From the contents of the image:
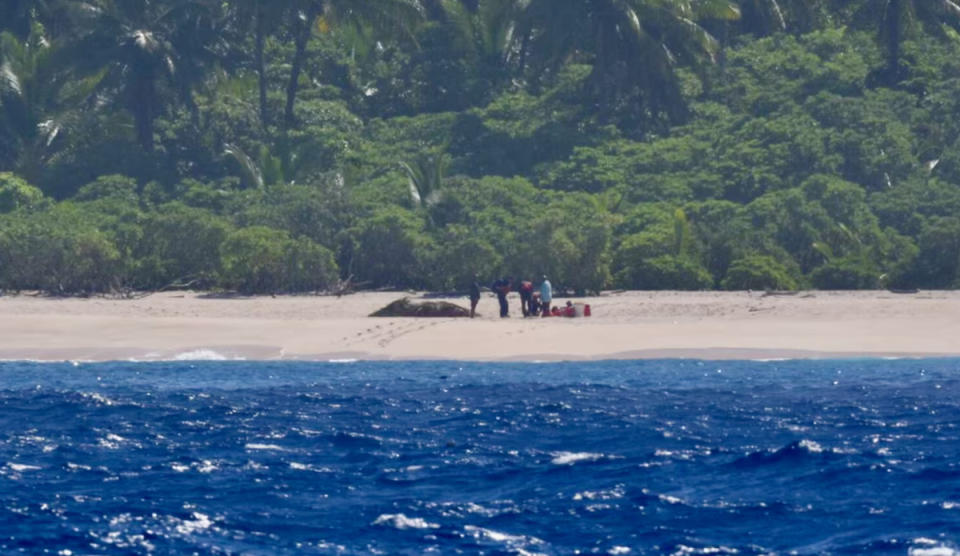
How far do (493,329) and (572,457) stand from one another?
34.9 feet

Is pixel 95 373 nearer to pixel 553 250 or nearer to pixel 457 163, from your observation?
pixel 553 250

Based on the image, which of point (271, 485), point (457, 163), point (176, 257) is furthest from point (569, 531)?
point (457, 163)

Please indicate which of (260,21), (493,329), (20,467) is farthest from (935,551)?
(260,21)

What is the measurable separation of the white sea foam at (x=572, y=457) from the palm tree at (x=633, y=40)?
2568 cm

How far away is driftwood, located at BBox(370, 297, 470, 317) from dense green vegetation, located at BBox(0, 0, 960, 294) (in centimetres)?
266

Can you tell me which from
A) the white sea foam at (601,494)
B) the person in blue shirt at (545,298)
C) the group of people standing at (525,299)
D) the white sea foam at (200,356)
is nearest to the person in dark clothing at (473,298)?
the group of people standing at (525,299)

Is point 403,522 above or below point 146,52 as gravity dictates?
below

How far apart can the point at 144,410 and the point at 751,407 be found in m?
7.71

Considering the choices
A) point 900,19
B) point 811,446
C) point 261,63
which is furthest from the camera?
point 900,19

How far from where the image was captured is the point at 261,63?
42875 millimetres

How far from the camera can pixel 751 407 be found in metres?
20.4

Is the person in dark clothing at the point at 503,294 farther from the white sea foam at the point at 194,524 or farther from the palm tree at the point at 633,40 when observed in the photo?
the white sea foam at the point at 194,524

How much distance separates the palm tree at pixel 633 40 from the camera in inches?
1629

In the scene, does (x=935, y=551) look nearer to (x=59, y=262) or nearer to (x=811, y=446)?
(x=811, y=446)
